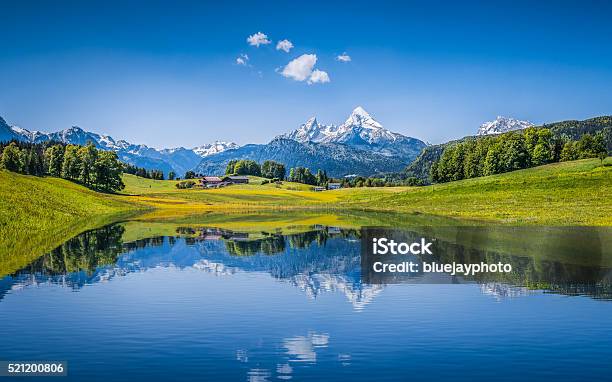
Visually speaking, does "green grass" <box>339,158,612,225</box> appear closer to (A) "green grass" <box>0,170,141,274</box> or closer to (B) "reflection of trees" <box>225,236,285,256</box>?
(B) "reflection of trees" <box>225,236,285,256</box>

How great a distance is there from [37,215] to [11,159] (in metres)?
125

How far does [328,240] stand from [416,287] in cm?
2713

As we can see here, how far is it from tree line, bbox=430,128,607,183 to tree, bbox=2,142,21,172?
146m

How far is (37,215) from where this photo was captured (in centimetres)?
6644

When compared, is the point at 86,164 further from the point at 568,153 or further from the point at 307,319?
the point at 568,153

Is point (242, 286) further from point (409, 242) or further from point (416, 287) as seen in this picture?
point (409, 242)

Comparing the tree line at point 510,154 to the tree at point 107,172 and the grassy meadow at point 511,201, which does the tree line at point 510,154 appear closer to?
the grassy meadow at point 511,201

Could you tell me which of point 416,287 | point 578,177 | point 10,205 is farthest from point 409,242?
point 578,177

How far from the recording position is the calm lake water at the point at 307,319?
1631cm

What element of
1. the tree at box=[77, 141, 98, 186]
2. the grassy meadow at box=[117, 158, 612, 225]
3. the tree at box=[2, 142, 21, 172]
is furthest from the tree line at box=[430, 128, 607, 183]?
the tree at box=[2, 142, 21, 172]

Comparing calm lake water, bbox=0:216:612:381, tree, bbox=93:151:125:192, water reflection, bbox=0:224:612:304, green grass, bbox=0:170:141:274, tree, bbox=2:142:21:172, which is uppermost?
tree, bbox=2:142:21:172

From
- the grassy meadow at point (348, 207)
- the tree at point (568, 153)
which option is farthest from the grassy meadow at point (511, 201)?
the tree at point (568, 153)

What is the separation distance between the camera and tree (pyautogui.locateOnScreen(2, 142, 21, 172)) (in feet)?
561

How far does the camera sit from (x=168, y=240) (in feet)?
187
